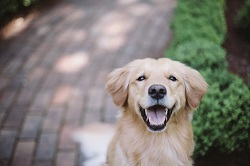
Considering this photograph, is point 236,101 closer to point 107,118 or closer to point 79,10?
point 107,118

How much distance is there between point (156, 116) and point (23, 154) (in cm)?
185

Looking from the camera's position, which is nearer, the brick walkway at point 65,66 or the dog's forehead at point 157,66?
the dog's forehead at point 157,66

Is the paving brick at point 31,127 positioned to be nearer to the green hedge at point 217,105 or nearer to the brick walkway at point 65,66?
the brick walkway at point 65,66

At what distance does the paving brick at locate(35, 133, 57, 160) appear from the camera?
3881mm

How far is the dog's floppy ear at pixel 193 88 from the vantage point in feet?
9.57

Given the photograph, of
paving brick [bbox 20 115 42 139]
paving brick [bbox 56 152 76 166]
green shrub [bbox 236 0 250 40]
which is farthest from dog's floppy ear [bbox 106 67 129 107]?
green shrub [bbox 236 0 250 40]

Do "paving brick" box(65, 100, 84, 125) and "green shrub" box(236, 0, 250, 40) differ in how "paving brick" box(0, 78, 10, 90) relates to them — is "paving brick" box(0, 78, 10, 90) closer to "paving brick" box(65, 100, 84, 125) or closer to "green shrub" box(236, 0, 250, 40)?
"paving brick" box(65, 100, 84, 125)

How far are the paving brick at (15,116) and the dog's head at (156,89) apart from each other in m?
1.78

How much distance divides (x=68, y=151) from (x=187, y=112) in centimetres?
164

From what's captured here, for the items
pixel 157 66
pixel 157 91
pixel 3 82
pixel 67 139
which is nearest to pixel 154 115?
pixel 157 91

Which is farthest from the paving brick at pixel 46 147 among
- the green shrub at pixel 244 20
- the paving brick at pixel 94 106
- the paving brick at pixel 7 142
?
the green shrub at pixel 244 20

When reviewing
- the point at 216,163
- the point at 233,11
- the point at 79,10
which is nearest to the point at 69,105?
the point at 216,163

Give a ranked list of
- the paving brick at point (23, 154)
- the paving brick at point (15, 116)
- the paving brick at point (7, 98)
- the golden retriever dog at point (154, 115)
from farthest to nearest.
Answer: the paving brick at point (7, 98)
the paving brick at point (15, 116)
the paving brick at point (23, 154)
the golden retriever dog at point (154, 115)

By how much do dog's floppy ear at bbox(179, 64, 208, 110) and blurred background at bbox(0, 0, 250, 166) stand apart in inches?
17.3
